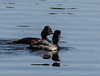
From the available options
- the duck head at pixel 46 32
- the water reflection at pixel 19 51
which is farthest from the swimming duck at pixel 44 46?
the duck head at pixel 46 32

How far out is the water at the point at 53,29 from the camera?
48.6 feet

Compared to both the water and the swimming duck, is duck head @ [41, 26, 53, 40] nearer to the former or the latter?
the water

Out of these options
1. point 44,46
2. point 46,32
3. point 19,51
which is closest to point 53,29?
point 46,32

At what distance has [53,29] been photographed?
21.1 meters

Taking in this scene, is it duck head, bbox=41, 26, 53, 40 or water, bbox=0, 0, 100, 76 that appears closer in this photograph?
water, bbox=0, 0, 100, 76

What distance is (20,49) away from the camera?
17547 mm

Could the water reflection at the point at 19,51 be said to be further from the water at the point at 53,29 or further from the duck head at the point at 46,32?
the duck head at the point at 46,32

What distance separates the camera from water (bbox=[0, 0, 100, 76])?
48.6ft

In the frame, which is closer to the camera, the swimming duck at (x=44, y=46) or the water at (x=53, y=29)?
the water at (x=53, y=29)

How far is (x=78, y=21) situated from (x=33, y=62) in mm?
7114

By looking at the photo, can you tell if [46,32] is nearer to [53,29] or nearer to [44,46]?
[53,29]

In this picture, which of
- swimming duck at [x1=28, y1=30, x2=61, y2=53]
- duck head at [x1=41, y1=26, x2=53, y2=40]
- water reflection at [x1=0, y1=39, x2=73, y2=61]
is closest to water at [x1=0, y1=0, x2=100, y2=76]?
water reflection at [x1=0, y1=39, x2=73, y2=61]

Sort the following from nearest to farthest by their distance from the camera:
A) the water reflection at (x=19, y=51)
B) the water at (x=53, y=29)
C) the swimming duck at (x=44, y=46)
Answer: the water at (x=53, y=29) < the water reflection at (x=19, y=51) < the swimming duck at (x=44, y=46)

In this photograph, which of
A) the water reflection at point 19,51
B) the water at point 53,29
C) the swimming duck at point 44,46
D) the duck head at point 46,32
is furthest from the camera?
the duck head at point 46,32
